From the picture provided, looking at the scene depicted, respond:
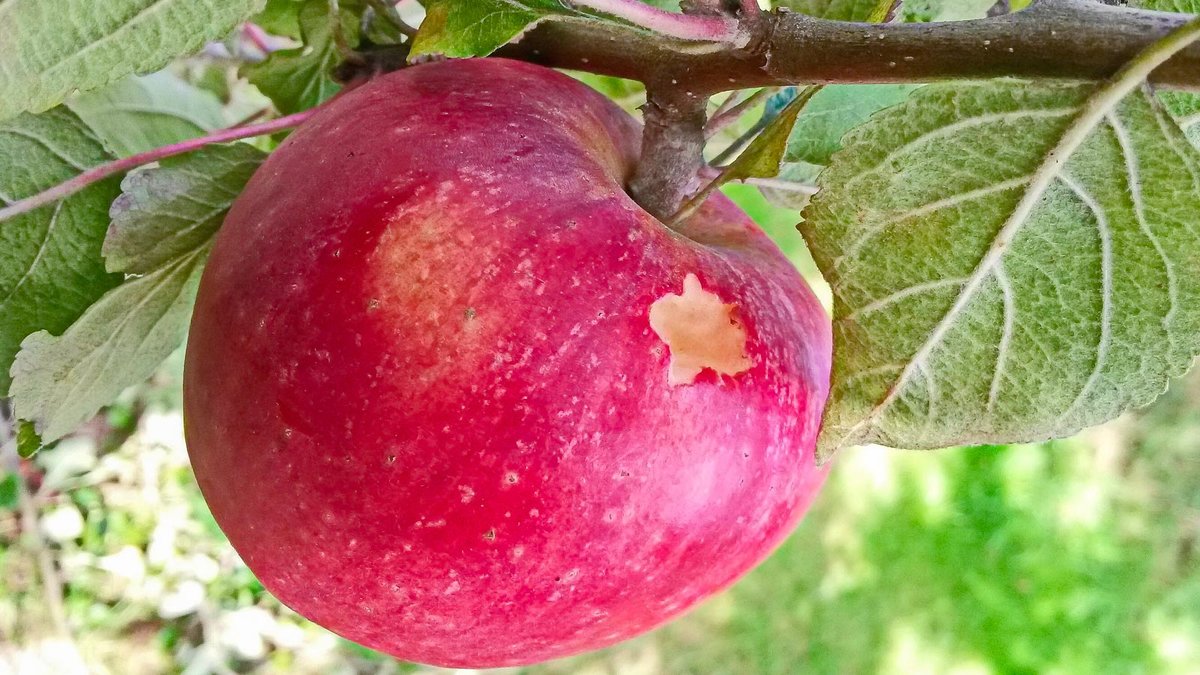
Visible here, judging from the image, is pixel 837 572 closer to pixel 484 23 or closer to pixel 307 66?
pixel 307 66

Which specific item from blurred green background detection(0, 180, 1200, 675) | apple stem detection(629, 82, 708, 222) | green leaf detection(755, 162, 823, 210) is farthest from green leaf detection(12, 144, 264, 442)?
blurred green background detection(0, 180, 1200, 675)

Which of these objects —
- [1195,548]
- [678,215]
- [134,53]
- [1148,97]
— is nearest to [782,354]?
[678,215]

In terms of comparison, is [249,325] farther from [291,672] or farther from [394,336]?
[291,672]

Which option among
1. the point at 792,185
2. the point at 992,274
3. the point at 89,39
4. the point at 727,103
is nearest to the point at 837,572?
the point at 792,185

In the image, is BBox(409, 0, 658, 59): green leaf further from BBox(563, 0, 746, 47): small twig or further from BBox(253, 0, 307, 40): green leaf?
BBox(253, 0, 307, 40): green leaf

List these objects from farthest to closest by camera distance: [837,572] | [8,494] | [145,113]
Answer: [837,572], [8,494], [145,113]

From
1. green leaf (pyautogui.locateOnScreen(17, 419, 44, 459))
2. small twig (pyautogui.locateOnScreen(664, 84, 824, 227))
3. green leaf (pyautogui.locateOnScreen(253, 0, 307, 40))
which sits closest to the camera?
small twig (pyautogui.locateOnScreen(664, 84, 824, 227))
